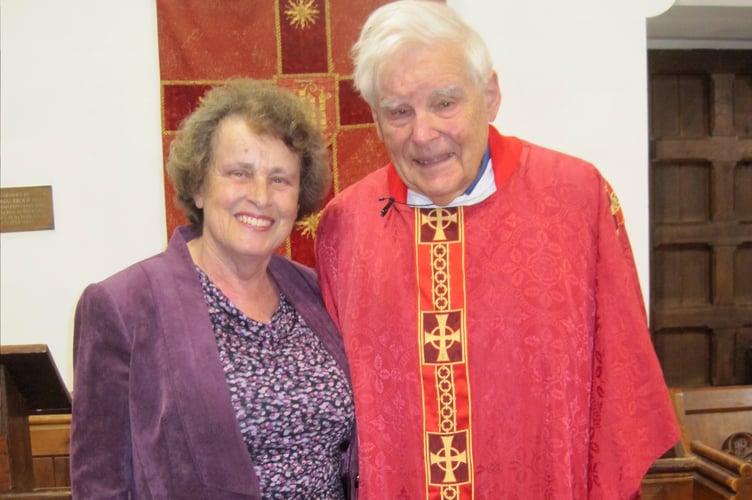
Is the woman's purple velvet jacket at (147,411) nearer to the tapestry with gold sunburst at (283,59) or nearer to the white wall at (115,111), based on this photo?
the tapestry with gold sunburst at (283,59)

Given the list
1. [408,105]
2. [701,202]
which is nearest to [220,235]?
[408,105]

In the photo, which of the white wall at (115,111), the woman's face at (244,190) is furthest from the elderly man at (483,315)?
the white wall at (115,111)

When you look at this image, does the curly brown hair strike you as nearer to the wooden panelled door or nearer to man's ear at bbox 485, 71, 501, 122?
man's ear at bbox 485, 71, 501, 122

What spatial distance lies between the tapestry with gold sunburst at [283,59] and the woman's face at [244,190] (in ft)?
4.53

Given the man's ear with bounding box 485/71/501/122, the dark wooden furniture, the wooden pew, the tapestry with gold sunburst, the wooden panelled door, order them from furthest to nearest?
the wooden panelled door → the tapestry with gold sunburst → the wooden pew → the dark wooden furniture → the man's ear with bounding box 485/71/501/122

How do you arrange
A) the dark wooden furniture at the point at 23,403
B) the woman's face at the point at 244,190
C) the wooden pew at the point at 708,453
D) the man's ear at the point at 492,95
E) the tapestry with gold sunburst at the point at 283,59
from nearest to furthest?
1. the woman's face at the point at 244,190
2. the man's ear at the point at 492,95
3. the dark wooden furniture at the point at 23,403
4. the wooden pew at the point at 708,453
5. the tapestry with gold sunburst at the point at 283,59

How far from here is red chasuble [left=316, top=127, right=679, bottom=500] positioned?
5.26 feet

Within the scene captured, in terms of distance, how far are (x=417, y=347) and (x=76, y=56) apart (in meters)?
2.04

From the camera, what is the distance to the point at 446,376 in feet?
5.39

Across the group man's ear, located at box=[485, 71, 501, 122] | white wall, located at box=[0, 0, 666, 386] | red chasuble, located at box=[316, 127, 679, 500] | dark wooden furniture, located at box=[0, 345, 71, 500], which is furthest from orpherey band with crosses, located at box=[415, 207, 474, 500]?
white wall, located at box=[0, 0, 666, 386]

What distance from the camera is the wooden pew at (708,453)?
8.07 ft

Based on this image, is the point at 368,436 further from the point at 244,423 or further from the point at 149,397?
the point at 149,397

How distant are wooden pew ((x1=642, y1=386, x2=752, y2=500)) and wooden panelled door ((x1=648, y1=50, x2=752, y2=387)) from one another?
Result: 1.23m

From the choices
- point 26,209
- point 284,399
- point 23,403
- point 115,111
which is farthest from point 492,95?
point 26,209
